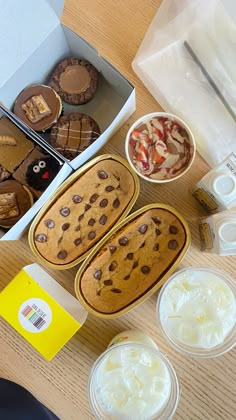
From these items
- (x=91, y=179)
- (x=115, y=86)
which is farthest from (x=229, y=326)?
(x=115, y=86)

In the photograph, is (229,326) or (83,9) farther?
(83,9)

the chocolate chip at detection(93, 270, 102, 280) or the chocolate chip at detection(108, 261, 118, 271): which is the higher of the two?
the chocolate chip at detection(93, 270, 102, 280)

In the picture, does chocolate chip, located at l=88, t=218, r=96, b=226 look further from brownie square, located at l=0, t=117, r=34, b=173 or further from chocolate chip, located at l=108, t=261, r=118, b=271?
brownie square, located at l=0, t=117, r=34, b=173

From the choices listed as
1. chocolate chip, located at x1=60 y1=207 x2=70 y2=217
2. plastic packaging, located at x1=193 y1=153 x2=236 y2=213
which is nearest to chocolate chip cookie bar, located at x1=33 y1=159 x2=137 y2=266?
chocolate chip, located at x1=60 y1=207 x2=70 y2=217

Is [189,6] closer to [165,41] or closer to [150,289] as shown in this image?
[165,41]

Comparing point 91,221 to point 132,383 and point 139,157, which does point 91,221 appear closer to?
point 139,157

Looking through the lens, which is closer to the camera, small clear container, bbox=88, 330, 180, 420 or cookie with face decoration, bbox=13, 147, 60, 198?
small clear container, bbox=88, 330, 180, 420
